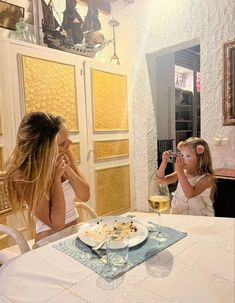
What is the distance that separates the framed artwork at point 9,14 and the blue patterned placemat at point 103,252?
199 centimetres

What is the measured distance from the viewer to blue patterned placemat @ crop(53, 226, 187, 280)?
2.10 ft

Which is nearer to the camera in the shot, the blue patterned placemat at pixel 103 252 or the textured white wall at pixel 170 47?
the blue patterned placemat at pixel 103 252

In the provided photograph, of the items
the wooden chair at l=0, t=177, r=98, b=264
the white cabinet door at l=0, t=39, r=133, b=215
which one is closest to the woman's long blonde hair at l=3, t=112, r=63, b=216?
the wooden chair at l=0, t=177, r=98, b=264

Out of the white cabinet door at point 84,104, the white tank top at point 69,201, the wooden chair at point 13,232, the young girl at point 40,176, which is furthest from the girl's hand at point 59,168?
the white cabinet door at point 84,104

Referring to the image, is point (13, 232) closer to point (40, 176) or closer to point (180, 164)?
point (40, 176)

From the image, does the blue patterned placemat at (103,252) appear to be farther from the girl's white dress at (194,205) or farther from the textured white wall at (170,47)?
the textured white wall at (170,47)

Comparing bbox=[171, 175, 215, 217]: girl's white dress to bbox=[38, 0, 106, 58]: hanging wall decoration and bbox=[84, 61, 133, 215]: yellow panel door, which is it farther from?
bbox=[38, 0, 106, 58]: hanging wall decoration

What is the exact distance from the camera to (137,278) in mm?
606

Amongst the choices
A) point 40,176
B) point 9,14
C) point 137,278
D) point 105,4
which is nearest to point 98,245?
point 137,278

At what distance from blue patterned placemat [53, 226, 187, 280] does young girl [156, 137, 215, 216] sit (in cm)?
62

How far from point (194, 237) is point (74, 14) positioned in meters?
2.33

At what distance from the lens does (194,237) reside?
2.70 feet

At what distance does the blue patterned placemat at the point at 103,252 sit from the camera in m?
0.64

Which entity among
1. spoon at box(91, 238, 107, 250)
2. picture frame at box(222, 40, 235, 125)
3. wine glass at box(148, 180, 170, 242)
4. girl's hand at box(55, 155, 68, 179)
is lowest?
spoon at box(91, 238, 107, 250)
